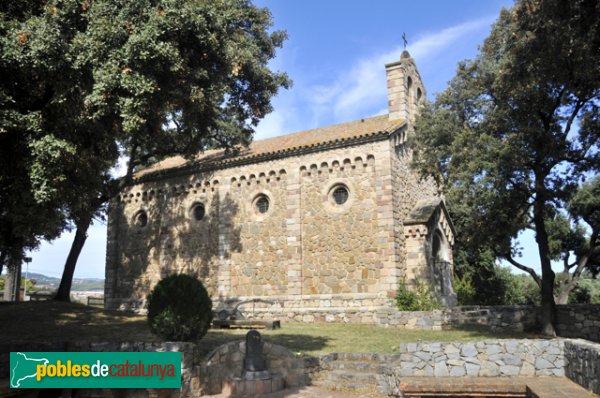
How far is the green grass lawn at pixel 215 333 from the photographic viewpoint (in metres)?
13.0

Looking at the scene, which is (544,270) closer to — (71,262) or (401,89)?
(401,89)

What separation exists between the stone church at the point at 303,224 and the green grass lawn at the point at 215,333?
6.82 feet

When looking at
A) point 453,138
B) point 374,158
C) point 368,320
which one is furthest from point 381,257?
point 453,138

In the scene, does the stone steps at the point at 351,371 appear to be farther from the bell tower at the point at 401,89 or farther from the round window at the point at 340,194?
the bell tower at the point at 401,89

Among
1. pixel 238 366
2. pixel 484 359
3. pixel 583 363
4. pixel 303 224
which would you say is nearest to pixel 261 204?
pixel 303 224

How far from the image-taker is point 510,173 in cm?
1391

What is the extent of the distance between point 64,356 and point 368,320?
11.2 meters

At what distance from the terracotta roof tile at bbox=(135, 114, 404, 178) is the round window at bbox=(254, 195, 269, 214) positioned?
6.64 feet

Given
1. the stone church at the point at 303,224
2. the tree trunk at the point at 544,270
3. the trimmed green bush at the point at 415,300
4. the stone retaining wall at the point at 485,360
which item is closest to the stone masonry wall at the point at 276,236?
the stone church at the point at 303,224

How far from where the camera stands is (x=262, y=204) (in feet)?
70.3

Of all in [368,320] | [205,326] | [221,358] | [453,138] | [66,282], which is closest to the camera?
[221,358]

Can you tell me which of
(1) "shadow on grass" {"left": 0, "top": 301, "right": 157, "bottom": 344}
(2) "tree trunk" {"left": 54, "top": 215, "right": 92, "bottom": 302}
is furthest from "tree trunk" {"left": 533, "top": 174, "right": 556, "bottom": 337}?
(2) "tree trunk" {"left": 54, "top": 215, "right": 92, "bottom": 302}

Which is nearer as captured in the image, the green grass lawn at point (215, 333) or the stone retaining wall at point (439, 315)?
the green grass lawn at point (215, 333)

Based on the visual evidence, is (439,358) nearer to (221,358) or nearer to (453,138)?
(221,358)
